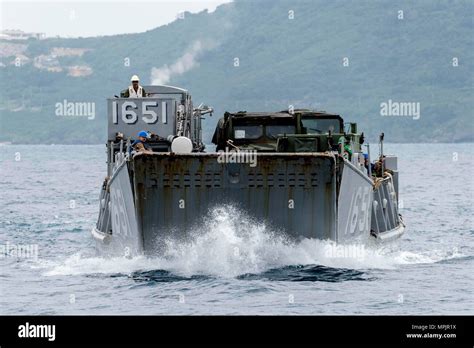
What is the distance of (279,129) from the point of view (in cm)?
3198

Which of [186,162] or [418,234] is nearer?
[186,162]

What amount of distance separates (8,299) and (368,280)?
7275mm

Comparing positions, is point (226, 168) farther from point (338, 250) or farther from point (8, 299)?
point (8, 299)

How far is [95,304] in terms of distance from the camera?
2428cm

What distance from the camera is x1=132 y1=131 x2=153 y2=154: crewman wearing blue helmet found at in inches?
1078

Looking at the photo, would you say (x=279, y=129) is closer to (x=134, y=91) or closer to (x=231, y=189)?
(x=134, y=91)

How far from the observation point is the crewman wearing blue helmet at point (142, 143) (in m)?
27.4

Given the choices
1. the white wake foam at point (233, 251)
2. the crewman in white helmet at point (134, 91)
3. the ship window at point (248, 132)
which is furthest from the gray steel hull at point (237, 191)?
the ship window at point (248, 132)

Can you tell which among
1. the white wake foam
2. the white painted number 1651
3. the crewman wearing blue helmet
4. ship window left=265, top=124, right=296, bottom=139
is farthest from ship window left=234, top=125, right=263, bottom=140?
the white wake foam

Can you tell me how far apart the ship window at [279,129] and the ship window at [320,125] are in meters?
0.33

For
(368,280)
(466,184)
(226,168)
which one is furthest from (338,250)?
(466,184)

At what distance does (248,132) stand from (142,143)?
4667mm

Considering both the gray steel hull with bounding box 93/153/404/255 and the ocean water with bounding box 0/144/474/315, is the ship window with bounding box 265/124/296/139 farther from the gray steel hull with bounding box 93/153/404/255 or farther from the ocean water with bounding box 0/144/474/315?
the gray steel hull with bounding box 93/153/404/255

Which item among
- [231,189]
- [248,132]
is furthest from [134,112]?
[231,189]
